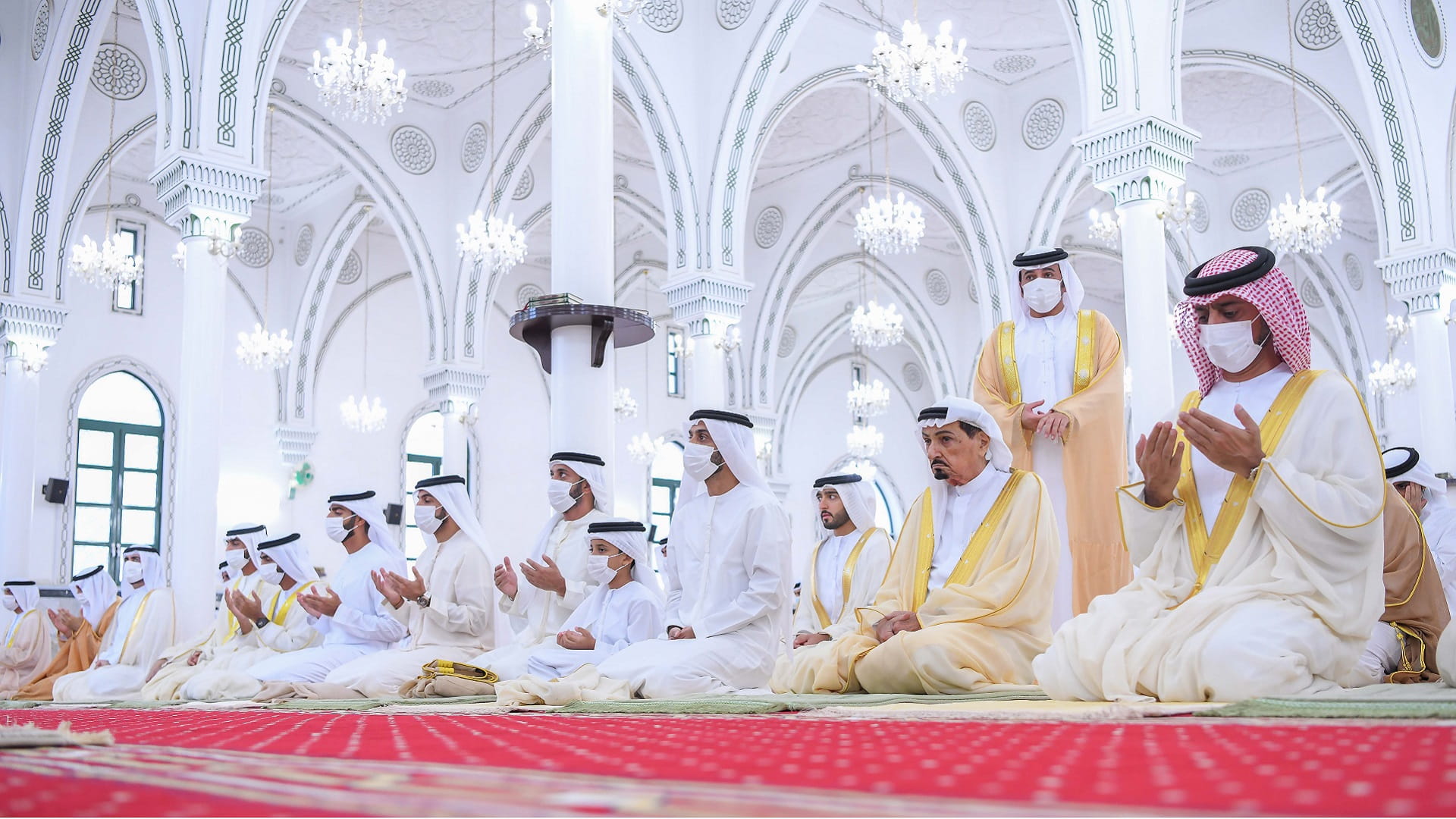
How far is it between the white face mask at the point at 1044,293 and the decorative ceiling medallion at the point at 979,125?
8.28 meters

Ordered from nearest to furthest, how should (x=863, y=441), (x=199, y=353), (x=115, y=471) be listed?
1. (x=199, y=353)
2. (x=115, y=471)
3. (x=863, y=441)

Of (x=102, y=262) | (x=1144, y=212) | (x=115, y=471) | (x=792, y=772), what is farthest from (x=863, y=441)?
(x=792, y=772)

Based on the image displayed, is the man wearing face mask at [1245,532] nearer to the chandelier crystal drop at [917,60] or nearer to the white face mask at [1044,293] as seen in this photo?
the white face mask at [1044,293]

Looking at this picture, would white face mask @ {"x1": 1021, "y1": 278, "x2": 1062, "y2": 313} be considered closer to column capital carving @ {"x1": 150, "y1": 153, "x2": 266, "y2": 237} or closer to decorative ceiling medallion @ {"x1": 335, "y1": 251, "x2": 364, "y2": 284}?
column capital carving @ {"x1": 150, "y1": 153, "x2": 266, "y2": 237}

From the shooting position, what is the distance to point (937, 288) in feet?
56.2

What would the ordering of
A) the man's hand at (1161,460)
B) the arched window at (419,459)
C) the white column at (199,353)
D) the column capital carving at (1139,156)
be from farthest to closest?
the arched window at (419,459)
the white column at (199,353)
the column capital carving at (1139,156)
the man's hand at (1161,460)

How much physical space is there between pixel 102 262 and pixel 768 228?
7.54 meters

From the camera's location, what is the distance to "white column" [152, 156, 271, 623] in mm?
7902

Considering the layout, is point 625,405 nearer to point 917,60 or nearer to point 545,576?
point 917,60

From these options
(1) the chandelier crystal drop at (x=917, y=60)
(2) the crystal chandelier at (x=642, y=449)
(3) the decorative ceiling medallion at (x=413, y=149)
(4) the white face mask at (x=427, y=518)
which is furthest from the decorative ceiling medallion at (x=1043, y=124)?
(4) the white face mask at (x=427, y=518)

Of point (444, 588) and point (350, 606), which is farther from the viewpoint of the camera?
point (350, 606)

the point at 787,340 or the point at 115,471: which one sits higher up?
the point at 787,340

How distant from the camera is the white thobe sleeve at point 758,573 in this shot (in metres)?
4.43

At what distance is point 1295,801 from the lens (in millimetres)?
1115
